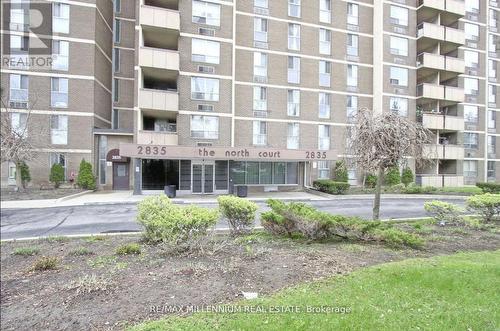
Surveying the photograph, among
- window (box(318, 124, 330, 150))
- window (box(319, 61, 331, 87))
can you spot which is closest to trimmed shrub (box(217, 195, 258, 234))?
window (box(318, 124, 330, 150))

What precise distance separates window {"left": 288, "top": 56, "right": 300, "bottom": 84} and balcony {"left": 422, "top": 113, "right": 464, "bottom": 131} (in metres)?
13.1

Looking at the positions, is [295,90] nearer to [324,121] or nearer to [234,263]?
[324,121]

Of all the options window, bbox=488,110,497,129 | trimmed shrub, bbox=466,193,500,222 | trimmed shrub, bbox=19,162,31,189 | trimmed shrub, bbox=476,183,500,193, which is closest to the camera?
trimmed shrub, bbox=466,193,500,222

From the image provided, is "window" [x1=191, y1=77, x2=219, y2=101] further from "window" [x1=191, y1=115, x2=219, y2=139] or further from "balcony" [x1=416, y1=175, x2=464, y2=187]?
"balcony" [x1=416, y1=175, x2=464, y2=187]

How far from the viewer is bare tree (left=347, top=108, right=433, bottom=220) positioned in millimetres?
9516

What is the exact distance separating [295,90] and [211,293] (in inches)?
968

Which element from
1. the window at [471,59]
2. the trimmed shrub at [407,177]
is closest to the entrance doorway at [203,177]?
the trimmed shrub at [407,177]

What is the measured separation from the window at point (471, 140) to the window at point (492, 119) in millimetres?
2826

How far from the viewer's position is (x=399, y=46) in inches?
1156

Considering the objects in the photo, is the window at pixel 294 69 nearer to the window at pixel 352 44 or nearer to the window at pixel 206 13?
the window at pixel 352 44

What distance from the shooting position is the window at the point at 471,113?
1253 inches

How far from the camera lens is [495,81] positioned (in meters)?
33.8

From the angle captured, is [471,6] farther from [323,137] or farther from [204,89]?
[204,89]

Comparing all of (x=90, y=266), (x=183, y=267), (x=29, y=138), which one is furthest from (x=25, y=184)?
(x=183, y=267)
